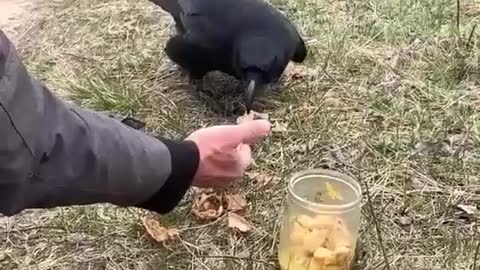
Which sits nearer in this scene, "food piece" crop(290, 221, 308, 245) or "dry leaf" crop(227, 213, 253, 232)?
"food piece" crop(290, 221, 308, 245)

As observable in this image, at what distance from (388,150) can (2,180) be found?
1.52 metres

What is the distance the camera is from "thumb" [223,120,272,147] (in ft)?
Result: 6.70

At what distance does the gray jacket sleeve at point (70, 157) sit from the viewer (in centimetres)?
151

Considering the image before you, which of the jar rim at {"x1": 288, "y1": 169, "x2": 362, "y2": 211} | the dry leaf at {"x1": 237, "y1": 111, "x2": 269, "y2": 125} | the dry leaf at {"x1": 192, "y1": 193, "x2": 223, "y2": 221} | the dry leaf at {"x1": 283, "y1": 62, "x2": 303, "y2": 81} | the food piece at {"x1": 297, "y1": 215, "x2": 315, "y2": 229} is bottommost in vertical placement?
the dry leaf at {"x1": 283, "y1": 62, "x2": 303, "y2": 81}

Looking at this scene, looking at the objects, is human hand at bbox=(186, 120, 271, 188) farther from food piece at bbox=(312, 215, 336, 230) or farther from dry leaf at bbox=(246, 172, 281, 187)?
dry leaf at bbox=(246, 172, 281, 187)

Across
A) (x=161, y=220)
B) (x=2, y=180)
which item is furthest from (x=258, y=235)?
(x=2, y=180)

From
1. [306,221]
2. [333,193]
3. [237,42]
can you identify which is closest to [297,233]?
[306,221]

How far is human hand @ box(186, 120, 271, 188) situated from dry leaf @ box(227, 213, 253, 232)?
1.24ft

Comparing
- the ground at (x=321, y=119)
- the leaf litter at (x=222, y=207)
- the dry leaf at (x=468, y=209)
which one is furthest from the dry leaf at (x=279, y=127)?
the dry leaf at (x=468, y=209)

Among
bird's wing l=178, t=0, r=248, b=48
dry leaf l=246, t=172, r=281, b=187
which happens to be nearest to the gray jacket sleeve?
dry leaf l=246, t=172, r=281, b=187

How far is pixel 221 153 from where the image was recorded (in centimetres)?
200

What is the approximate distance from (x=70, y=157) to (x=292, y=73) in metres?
1.85

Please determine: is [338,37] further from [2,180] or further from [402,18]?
[2,180]

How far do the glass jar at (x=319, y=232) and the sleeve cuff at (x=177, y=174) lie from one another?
0.34 metres
